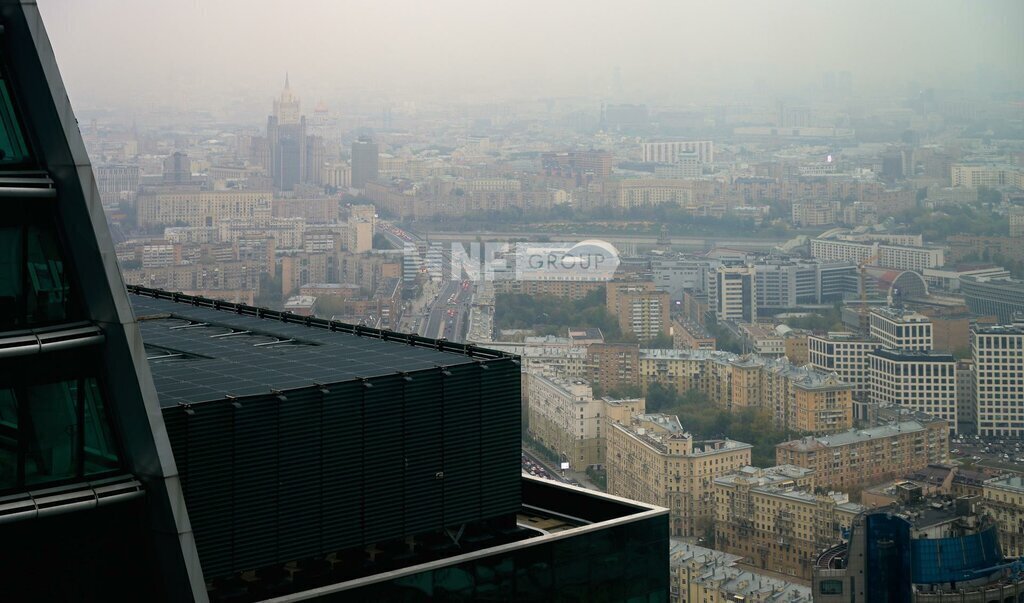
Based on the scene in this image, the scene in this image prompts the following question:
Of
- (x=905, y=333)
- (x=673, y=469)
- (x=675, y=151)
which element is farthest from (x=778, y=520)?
(x=675, y=151)

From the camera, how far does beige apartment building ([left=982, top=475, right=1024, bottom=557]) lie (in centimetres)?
2262

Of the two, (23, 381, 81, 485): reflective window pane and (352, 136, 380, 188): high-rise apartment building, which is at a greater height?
(352, 136, 380, 188): high-rise apartment building

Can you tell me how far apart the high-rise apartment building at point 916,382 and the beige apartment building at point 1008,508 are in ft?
16.3

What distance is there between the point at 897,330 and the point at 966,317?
2.60 metres

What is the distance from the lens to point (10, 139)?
8.79 ft

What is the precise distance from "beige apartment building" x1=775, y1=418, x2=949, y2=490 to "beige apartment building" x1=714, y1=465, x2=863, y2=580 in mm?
1079

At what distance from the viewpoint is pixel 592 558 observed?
4.35 meters

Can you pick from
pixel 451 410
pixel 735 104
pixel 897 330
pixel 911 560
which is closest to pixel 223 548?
pixel 451 410

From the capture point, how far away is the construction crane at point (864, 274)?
129 feet

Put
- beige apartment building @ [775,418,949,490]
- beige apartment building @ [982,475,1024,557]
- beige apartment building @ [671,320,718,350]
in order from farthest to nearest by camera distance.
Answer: beige apartment building @ [671,320,718,350], beige apartment building @ [775,418,949,490], beige apartment building @ [982,475,1024,557]

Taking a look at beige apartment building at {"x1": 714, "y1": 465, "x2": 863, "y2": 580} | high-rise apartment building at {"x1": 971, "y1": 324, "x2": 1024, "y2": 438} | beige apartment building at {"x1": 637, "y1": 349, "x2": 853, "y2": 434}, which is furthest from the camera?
high-rise apartment building at {"x1": 971, "y1": 324, "x2": 1024, "y2": 438}

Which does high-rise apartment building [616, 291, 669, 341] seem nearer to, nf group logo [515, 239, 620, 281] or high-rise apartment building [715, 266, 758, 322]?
high-rise apartment building [715, 266, 758, 322]

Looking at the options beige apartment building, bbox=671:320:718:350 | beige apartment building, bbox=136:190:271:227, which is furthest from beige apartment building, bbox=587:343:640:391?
beige apartment building, bbox=136:190:271:227

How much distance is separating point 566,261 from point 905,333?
41.5 feet
